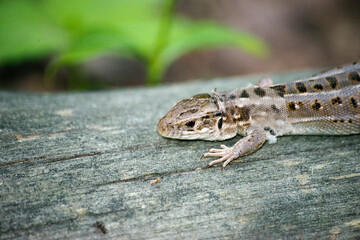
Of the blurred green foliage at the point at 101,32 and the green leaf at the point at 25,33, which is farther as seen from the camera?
the green leaf at the point at 25,33

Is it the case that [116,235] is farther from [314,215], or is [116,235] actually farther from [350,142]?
[350,142]

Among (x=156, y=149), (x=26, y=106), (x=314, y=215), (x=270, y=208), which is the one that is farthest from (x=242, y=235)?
(x=26, y=106)

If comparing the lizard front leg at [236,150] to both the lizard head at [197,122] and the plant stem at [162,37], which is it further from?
the plant stem at [162,37]

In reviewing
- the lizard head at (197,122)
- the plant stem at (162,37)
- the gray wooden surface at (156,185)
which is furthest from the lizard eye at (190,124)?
the plant stem at (162,37)

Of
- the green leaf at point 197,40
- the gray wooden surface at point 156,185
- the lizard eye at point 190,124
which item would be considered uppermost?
the green leaf at point 197,40

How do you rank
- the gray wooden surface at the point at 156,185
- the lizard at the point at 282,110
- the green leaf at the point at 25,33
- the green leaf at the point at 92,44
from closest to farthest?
1. the gray wooden surface at the point at 156,185
2. the lizard at the point at 282,110
3. the green leaf at the point at 92,44
4. the green leaf at the point at 25,33

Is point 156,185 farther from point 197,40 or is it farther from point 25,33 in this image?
point 25,33
